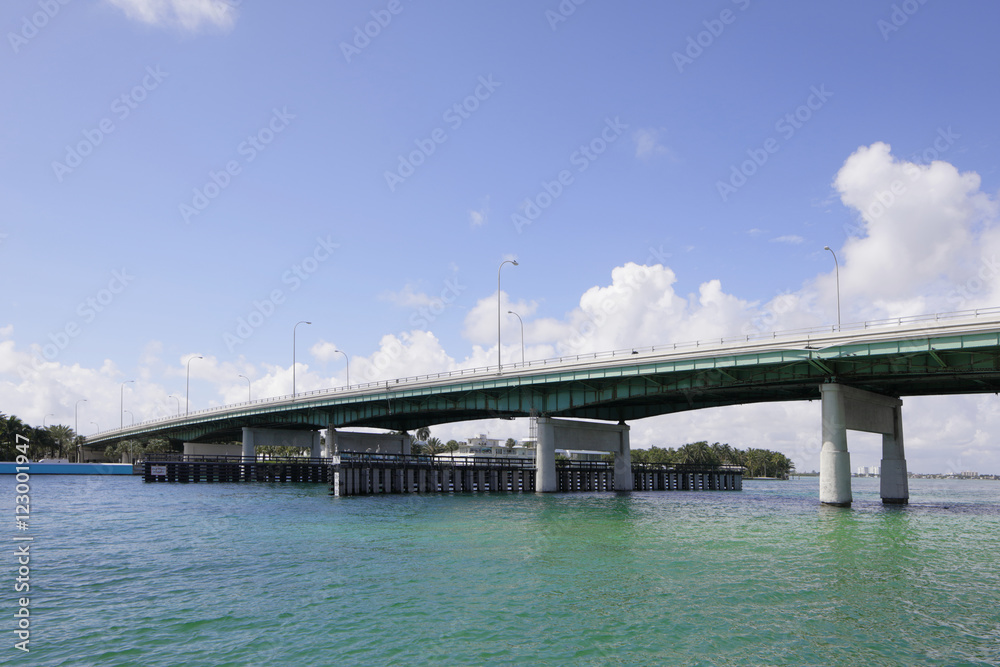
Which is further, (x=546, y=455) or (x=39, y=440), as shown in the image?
(x=39, y=440)

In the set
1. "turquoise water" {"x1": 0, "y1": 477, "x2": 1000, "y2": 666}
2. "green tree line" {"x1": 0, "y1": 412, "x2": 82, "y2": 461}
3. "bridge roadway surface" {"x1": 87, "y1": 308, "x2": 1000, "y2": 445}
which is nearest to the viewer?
"turquoise water" {"x1": 0, "y1": 477, "x2": 1000, "y2": 666}

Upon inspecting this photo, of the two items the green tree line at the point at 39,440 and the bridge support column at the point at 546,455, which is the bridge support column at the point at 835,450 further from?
the green tree line at the point at 39,440

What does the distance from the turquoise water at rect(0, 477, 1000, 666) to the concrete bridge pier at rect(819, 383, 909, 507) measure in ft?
44.4

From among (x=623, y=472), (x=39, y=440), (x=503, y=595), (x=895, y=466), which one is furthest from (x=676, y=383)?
(x=39, y=440)

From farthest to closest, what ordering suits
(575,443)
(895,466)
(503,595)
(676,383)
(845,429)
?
(575,443) < (676,383) < (895,466) < (845,429) < (503,595)

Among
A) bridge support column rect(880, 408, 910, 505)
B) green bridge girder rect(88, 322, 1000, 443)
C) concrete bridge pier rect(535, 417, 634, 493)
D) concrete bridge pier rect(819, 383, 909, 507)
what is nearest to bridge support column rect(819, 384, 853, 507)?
concrete bridge pier rect(819, 383, 909, 507)

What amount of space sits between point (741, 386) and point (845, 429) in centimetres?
985

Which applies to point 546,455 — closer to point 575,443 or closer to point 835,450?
point 575,443

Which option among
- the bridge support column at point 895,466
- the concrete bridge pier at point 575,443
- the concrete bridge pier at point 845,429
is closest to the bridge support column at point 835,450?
the concrete bridge pier at point 845,429

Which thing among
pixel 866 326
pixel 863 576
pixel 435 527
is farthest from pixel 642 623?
pixel 866 326

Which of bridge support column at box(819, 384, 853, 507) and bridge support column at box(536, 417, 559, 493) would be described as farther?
bridge support column at box(536, 417, 559, 493)

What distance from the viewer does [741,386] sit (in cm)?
6203

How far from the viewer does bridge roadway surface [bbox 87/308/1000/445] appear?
4831cm

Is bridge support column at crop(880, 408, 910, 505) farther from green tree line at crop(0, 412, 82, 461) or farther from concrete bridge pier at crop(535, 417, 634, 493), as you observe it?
green tree line at crop(0, 412, 82, 461)
